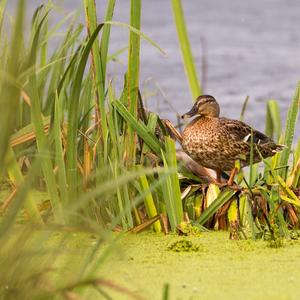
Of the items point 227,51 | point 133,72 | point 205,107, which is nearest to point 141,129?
point 133,72

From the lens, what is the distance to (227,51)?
1044cm

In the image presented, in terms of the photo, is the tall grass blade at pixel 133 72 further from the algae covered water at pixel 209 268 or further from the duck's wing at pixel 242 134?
the duck's wing at pixel 242 134

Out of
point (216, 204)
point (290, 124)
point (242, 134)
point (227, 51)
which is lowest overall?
point (227, 51)

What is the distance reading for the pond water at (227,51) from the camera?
8461mm

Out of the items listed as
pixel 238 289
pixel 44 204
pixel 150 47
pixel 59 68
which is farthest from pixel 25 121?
pixel 150 47

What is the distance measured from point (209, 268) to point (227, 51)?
21.4 ft

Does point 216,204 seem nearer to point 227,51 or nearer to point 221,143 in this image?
point 221,143

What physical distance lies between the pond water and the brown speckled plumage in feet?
4.80

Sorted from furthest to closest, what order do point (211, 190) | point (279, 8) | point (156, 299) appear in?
point (279, 8)
point (211, 190)
point (156, 299)

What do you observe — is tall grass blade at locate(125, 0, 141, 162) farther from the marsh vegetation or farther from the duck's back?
the duck's back

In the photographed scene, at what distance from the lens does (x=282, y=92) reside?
8.78 m

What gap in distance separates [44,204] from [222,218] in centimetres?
74

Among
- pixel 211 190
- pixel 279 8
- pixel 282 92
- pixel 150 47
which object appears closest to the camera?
pixel 211 190

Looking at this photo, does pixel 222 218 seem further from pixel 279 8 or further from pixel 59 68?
pixel 279 8
